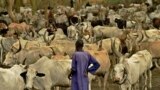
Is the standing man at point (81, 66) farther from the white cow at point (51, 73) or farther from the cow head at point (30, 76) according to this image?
the white cow at point (51, 73)

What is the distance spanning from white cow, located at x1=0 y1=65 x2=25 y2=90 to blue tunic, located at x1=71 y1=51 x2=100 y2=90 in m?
1.41

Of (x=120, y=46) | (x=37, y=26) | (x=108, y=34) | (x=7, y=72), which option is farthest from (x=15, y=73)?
(x=37, y=26)

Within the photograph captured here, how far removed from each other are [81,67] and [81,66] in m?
0.02

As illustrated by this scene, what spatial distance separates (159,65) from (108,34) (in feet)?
22.6

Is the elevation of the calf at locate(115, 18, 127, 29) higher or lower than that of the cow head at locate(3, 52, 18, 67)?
lower

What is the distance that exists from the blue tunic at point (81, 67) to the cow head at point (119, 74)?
223 cm

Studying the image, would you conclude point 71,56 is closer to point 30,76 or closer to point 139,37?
point 139,37

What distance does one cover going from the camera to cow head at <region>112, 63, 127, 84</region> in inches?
484

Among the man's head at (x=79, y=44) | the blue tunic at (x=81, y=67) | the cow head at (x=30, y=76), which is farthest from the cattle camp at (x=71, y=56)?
the man's head at (x=79, y=44)

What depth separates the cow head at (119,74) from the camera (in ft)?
40.3

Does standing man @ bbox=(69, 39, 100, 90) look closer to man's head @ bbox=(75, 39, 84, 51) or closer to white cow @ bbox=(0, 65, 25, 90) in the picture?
man's head @ bbox=(75, 39, 84, 51)

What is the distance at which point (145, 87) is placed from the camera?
49.9 feet

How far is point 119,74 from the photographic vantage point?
486 inches

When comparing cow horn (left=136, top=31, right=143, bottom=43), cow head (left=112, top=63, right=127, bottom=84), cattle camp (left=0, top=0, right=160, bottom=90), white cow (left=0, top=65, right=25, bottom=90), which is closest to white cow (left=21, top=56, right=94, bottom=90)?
cattle camp (left=0, top=0, right=160, bottom=90)
